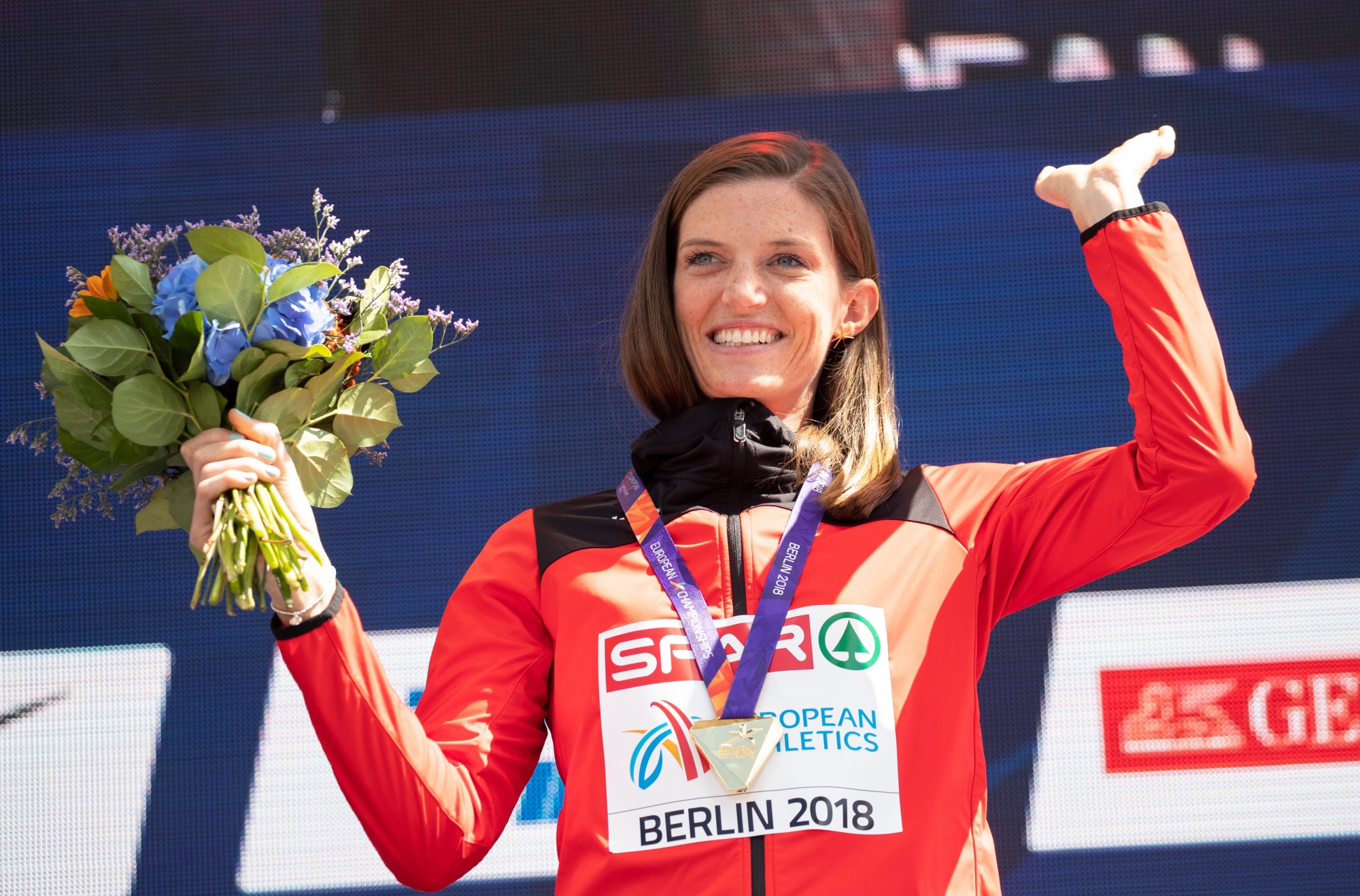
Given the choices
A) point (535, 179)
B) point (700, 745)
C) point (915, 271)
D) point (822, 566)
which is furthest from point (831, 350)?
point (535, 179)

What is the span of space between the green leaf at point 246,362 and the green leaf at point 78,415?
178 millimetres

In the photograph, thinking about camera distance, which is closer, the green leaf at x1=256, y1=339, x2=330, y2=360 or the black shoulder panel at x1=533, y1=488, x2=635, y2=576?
the green leaf at x1=256, y1=339, x2=330, y2=360

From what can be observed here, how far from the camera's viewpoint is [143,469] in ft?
4.96

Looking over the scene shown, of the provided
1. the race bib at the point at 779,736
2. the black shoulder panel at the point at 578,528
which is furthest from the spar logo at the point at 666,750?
the black shoulder panel at the point at 578,528

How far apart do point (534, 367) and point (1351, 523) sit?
1753 mm

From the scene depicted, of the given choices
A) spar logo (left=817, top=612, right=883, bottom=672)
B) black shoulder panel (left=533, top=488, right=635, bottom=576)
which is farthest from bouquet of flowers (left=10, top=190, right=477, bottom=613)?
spar logo (left=817, top=612, right=883, bottom=672)

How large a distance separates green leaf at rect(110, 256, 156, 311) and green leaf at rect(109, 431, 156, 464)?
0.16m

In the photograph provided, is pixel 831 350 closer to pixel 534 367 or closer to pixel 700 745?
pixel 700 745

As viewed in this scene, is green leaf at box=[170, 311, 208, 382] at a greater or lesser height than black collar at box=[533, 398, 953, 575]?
greater

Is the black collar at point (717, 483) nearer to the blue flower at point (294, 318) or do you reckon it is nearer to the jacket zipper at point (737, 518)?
the jacket zipper at point (737, 518)

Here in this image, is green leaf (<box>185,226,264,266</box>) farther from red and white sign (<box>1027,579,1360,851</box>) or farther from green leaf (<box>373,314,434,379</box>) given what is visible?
red and white sign (<box>1027,579,1360,851</box>)

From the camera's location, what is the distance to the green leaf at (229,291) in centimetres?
145

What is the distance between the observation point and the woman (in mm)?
1452

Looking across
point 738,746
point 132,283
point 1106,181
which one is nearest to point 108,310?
point 132,283
